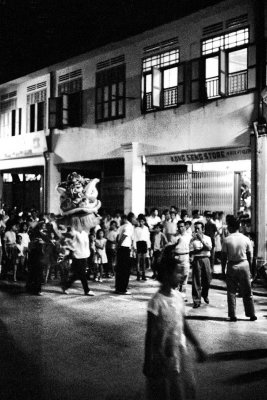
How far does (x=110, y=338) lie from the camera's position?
8305 mm

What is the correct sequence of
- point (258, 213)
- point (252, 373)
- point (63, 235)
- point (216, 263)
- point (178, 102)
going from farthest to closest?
point (178, 102) < point (216, 263) < point (258, 213) < point (63, 235) < point (252, 373)

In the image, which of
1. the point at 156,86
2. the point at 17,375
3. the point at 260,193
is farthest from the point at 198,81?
the point at 17,375

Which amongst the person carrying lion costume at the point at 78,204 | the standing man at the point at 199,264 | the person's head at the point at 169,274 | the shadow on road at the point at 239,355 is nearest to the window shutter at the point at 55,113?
the person carrying lion costume at the point at 78,204

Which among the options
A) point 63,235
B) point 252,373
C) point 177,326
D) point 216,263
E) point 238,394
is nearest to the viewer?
point 177,326

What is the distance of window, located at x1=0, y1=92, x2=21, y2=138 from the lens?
95.1ft

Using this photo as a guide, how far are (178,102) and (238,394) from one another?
14483mm

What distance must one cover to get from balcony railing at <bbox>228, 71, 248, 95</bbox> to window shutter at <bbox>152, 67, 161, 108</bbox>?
308cm

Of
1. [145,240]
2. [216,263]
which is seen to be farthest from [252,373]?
[216,263]

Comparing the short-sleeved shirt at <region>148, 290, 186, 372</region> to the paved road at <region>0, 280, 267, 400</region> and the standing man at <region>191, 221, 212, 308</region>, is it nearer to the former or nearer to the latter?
the paved road at <region>0, 280, 267, 400</region>

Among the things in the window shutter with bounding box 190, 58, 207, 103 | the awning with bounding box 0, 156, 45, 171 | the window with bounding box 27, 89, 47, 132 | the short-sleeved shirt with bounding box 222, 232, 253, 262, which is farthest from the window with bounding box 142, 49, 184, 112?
the short-sleeved shirt with bounding box 222, 232, 253, 262

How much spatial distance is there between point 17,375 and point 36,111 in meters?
22.2

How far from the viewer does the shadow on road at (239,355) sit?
7.18 metres

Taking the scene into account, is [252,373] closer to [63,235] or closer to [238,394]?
[238,394]

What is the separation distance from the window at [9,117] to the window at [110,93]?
7405 mm
